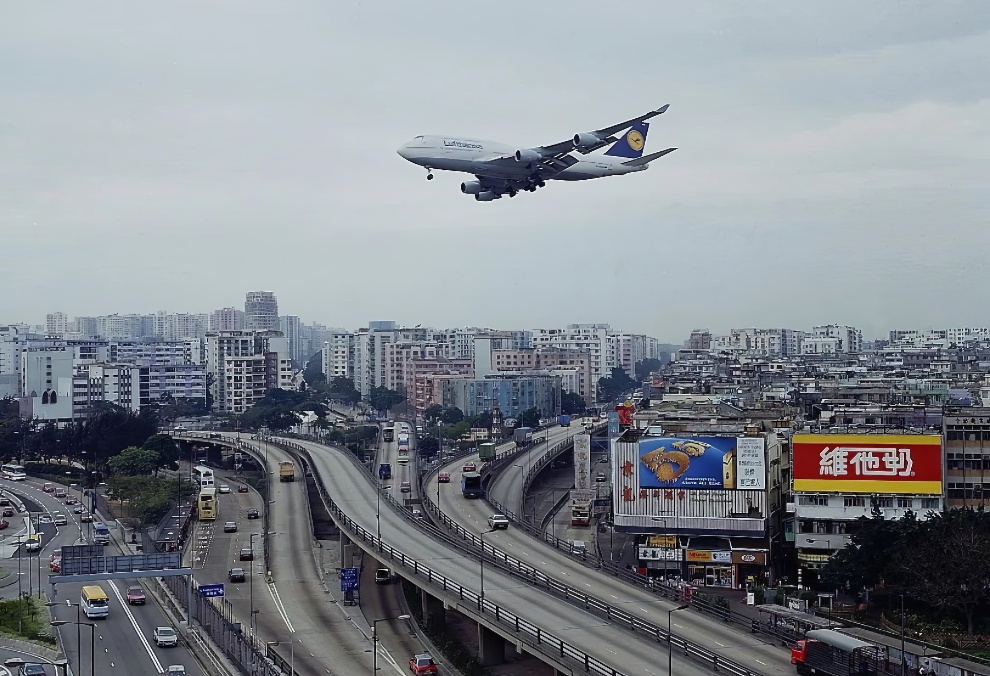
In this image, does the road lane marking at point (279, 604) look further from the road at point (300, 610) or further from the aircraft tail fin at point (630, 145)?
the aircraft tail fin at point (630, 145)

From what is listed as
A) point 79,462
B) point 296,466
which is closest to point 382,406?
point 79,462

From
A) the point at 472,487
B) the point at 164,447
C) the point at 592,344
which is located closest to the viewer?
the point at 472,487

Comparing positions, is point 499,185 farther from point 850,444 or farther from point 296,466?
point 296,466

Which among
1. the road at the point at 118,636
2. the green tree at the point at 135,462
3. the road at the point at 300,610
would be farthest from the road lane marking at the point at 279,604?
the green tree at the point at 135,462

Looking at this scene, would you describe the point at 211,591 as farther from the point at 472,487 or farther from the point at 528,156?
the point at 472,487

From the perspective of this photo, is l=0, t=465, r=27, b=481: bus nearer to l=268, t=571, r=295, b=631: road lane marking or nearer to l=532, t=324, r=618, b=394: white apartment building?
l=268, t=571, r=295, b=631: road lane marking

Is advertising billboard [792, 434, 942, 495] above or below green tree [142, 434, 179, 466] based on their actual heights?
above

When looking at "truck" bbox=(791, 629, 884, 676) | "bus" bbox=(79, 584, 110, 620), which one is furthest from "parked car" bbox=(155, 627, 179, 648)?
"truck" bbox=(791, 629, 884, 676)

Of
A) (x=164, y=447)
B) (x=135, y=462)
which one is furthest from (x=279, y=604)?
(x=164, y=447)
